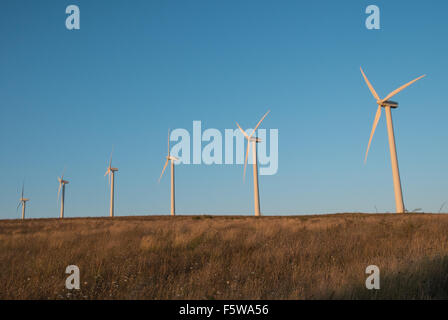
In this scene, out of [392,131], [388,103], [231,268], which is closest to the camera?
[231,268]

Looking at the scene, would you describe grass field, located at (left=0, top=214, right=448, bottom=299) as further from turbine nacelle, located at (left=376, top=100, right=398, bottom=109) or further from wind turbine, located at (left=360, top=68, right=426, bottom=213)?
turbine nacelle, located at (left=376, top=100, right=398, bottom=109)

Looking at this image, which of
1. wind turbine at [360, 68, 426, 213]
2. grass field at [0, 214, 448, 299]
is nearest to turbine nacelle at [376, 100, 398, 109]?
wind turbine at [360, 68, 426, 213]

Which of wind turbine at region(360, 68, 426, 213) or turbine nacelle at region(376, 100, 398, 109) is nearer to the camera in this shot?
wind turbine at region(360, 68, 426, 213)

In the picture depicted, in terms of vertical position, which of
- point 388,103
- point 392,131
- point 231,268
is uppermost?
point 388,103

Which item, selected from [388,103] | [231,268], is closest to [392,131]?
[388,103]

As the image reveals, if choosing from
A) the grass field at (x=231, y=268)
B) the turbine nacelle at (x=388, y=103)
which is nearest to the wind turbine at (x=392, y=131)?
the turbine nacelle at (x=388, y=103)

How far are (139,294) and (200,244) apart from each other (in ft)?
19.0

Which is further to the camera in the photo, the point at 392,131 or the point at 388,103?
the point at 388,103

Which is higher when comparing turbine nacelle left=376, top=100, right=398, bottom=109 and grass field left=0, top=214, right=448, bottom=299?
turbine nacelle left=376, top=100, right=398, bottom=109

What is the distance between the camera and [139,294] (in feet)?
21.1

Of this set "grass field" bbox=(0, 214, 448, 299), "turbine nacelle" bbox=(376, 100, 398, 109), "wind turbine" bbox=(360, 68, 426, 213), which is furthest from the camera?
"turbine nacelle" bbox=(376, 100, 398, 109)

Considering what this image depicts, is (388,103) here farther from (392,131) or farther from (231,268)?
(231,268)
